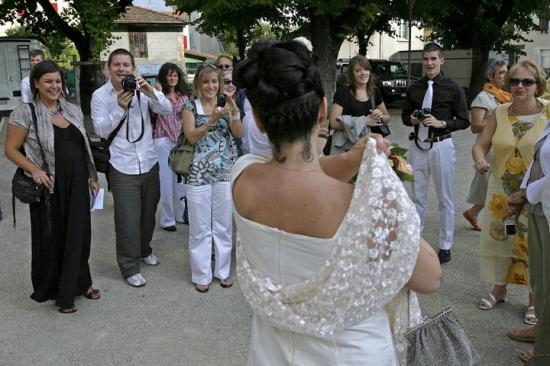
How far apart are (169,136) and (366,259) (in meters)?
5.04

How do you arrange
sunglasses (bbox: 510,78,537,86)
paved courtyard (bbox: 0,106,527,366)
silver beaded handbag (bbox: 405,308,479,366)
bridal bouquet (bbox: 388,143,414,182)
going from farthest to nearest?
sunglasses (bbox: 510,78,537,86) < paved courtyard (bbox: 0,106,527,366) < bridal bouquet (bbox: 388,143,414,182) < silver beaded handbag (bbox: 405,308,479,366)

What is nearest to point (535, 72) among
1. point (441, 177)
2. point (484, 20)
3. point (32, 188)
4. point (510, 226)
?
point (510, 226)

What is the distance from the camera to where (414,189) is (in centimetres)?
524

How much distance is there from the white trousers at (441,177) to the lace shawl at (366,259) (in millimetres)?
3652

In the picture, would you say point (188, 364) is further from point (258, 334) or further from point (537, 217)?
point (537, 217)

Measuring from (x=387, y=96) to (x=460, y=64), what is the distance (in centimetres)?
366

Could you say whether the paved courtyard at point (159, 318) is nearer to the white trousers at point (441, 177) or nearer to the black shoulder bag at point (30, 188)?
the white trousers at point (441, 177)

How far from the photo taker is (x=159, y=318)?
420 cm

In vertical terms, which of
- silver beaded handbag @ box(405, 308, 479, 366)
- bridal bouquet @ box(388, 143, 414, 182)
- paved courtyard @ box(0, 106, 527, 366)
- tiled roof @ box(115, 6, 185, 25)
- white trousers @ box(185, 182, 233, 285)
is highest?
tiled roof @ box(115, 6, 185, 25)

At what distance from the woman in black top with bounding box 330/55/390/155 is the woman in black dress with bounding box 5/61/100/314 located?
7.47ft

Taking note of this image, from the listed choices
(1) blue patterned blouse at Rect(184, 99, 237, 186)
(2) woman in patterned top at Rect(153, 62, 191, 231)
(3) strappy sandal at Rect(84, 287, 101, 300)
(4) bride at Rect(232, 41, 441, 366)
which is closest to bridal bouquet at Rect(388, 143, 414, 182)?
(4) bride at Rect(232, 41, 441, 366)

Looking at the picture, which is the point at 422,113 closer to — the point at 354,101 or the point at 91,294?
the point at 354,101

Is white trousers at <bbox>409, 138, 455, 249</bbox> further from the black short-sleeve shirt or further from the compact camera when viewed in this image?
the compact camera

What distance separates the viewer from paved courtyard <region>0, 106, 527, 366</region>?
366cm
